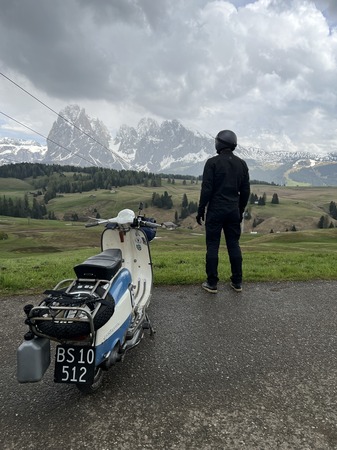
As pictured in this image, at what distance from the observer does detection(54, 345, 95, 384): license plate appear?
3.35m

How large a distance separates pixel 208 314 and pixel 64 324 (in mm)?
3301

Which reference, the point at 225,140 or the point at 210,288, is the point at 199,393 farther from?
the point at 225,140

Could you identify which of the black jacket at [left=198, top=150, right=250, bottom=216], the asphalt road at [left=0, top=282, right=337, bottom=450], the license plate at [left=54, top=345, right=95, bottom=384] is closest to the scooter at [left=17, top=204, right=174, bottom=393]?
the license plate at [left=54, top=345, right=95, bottom=384]

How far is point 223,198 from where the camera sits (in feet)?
22.4

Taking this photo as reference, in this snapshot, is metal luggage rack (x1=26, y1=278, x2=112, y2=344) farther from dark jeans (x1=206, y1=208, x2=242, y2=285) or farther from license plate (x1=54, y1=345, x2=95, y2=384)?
dark jeans (x1=206, y1=208, x2=242, y2=285)

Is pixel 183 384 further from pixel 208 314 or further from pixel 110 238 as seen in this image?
pixel 110 238

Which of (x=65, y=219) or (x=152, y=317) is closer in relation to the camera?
(x=152, y=317)

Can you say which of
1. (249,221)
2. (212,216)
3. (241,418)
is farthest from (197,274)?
(249,221)

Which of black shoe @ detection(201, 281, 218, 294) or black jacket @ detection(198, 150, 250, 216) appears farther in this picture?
black shoe @ detection(201, 281, 218, 294)

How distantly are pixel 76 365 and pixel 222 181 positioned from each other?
4629 millimetres

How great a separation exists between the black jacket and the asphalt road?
90.7 inches

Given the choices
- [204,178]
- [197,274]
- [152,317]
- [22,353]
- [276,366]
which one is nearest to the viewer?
[22,353]

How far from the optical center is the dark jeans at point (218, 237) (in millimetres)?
6887

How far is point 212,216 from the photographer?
6.91 meters
